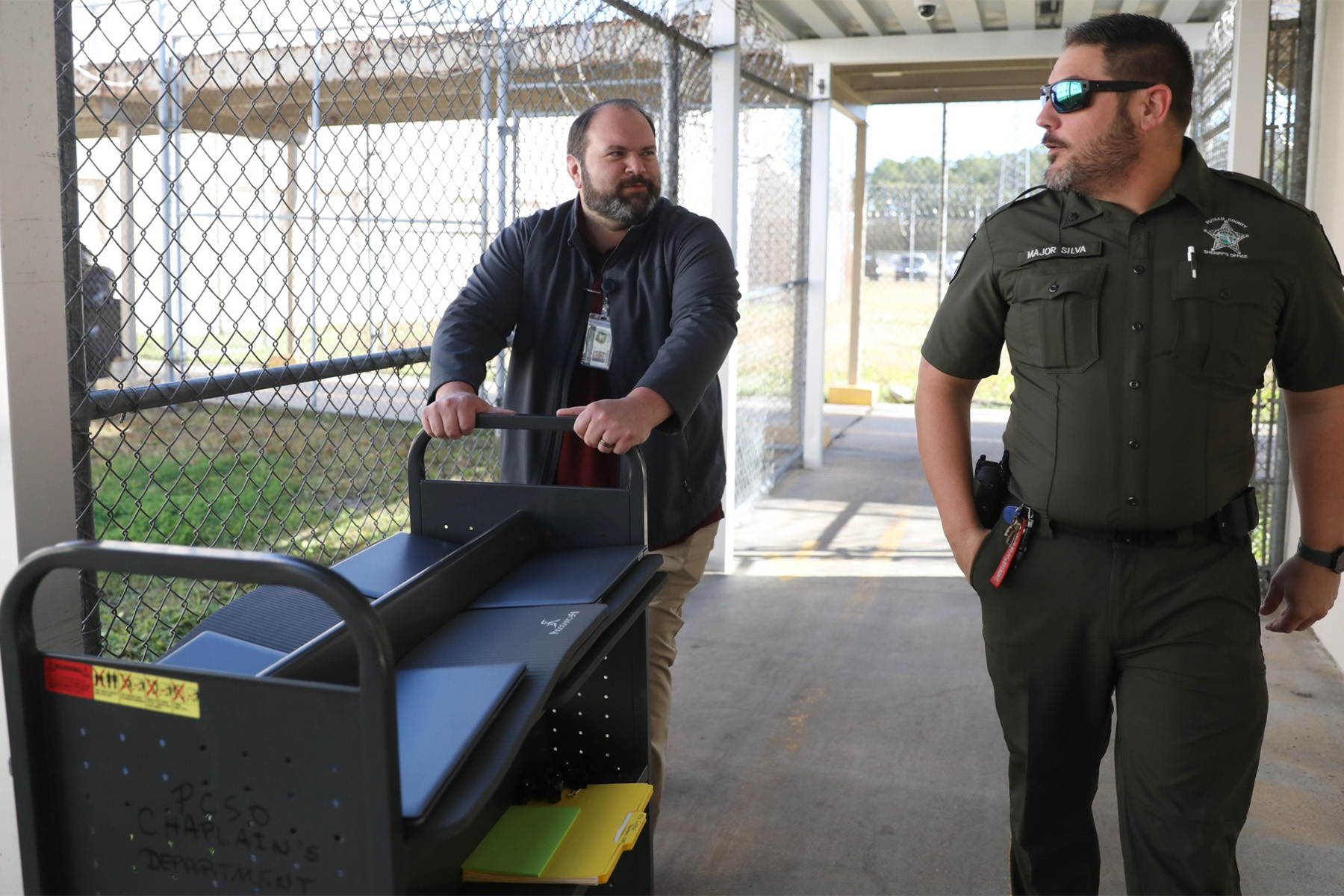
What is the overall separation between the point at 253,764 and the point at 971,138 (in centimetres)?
1309

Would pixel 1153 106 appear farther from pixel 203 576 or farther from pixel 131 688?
pixel 131 688

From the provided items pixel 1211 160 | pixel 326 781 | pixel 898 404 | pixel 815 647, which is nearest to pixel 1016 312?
pixel 326 781

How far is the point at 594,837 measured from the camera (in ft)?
6.84

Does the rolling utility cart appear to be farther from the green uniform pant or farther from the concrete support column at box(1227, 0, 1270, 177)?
the concrete support column at box(1227, 0, 1270, 177)

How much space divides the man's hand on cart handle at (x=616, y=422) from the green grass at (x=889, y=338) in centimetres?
1099

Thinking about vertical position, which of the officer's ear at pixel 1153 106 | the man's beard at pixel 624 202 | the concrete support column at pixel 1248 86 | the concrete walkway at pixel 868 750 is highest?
the concrete support column at pixel 1248 86

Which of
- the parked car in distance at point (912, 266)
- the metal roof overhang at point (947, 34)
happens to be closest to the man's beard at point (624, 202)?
the metal roof overhang at point (947, 34)

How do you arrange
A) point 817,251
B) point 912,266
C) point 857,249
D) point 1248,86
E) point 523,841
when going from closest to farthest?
point 523,841 → point 1248,86 → point 817,251 → point 857,249 → point 912,266

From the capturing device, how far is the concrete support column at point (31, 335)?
1.72 metres

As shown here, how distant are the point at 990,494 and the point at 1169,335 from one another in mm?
497

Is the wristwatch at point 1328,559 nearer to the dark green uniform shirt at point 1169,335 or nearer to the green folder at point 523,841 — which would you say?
the dark green uniform shirt at point 1169,335

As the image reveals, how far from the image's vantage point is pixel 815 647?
4.85m

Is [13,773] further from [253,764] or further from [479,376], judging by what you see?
[479,376]

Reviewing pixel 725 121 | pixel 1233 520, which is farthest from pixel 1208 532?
pixel 725 121
